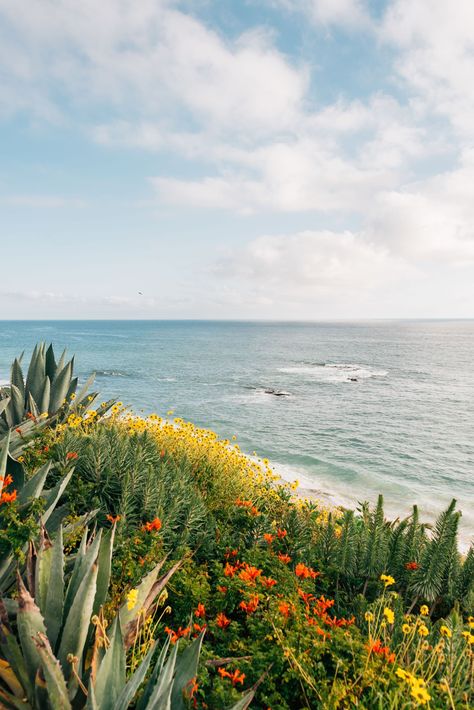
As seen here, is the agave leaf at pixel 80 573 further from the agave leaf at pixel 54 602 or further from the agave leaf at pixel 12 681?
the agave leaf at pixel 12 681

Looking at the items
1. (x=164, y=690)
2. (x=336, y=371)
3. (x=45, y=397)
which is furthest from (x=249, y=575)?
(x=336, y=371)

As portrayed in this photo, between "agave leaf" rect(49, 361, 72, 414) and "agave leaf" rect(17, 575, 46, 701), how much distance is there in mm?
6511

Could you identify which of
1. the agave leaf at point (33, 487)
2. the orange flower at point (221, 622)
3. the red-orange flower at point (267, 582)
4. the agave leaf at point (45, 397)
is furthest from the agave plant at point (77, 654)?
the agave leaf at point (45, 397)

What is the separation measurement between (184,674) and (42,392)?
664 centimetres

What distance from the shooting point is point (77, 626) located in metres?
2.07

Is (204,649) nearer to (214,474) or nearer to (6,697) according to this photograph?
(6,697)

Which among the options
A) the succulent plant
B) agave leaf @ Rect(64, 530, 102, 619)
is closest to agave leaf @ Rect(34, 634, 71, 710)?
the succulent plant

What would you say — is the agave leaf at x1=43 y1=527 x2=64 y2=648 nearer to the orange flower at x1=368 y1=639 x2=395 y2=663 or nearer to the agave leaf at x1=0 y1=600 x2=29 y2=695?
the agave leaf at x1=0 y1=600 x2=29 y2=695

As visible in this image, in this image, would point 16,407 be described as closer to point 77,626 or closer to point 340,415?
point 77,626

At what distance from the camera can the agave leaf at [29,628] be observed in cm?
189

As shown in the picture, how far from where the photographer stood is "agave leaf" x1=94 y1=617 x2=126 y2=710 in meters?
1.81

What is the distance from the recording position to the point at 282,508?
215 inches

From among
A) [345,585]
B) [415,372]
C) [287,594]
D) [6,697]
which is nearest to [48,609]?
[6,697]

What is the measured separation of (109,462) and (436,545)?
11.5ft
